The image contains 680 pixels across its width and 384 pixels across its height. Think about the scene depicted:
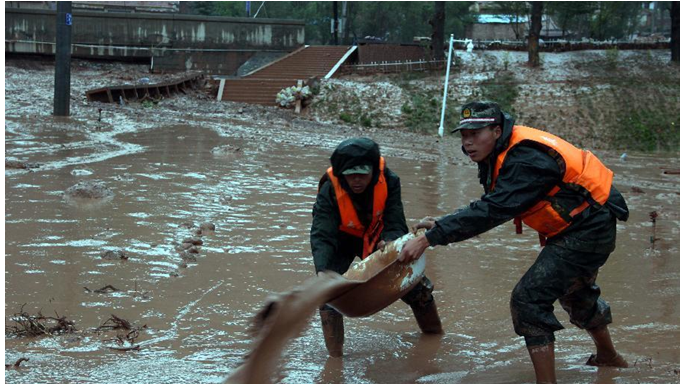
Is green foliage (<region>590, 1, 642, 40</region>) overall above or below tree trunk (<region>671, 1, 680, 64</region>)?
above

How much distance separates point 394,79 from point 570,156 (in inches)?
1096

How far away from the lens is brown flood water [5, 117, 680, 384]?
5012mm

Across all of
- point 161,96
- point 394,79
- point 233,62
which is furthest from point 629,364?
point 233,62

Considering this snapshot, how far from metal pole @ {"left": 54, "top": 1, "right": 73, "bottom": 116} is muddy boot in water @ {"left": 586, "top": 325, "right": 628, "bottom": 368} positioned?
17577mm

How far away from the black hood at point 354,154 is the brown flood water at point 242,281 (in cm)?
122

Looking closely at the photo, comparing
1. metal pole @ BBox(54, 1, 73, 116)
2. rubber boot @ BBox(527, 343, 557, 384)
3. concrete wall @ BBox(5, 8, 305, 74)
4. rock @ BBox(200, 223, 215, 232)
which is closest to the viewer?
rubber boot @ BBox(527, 343, 557, 384)

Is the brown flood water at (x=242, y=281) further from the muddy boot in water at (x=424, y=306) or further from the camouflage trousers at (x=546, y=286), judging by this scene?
the camouflage trousers at (x=546, y=286)

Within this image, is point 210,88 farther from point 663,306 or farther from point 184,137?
point 663,306

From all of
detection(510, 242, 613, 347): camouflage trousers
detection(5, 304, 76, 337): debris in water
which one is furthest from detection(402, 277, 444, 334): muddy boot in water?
detection(5, 304, 76, 337): debris in water

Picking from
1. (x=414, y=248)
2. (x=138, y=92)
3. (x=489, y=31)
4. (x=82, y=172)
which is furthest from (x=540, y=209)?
(x=489, y=31)

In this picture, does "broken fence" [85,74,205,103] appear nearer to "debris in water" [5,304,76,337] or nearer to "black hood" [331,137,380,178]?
"debris in water" [5,304,76,337]

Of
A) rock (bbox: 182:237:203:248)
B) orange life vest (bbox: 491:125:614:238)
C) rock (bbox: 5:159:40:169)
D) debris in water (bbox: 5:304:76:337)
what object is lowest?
debris in water (bbox: 5:304:76:337)

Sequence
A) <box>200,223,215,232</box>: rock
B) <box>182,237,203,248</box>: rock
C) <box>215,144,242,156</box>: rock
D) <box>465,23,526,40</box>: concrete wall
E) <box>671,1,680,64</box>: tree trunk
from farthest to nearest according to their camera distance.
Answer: <box>465,23,526,40</box>: concrete wall, <box>671,1,680,64</box>: tree trunk, <box>215,144,242,156</box>: rock, <box>200,223,215,232</box>: rock, <box>182,237,203,248</box>: rock

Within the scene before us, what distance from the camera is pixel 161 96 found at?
27.4m
